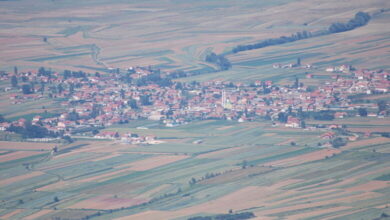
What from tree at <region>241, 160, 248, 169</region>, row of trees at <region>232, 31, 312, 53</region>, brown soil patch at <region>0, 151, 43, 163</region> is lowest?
tree at <region>241, 160, 248, 169</region>

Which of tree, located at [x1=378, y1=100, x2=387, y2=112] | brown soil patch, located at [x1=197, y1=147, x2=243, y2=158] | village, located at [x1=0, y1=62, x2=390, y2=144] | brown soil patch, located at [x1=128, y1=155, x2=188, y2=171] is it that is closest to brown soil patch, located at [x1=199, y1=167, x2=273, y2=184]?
brown soil patch, located at [x1=197, y1=147, x2=243, y2=158]

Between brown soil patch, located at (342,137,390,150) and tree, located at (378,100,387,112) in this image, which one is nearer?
brown soil patch, located at (342,137,390,150)

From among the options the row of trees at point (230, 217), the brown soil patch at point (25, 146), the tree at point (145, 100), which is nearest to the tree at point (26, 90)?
the tree at point (145, 100)

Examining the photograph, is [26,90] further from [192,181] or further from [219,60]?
[192,181]

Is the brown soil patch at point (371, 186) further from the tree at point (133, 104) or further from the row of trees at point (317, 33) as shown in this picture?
the row of trees at point (317, 33)

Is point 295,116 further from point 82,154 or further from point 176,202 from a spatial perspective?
point 176,202

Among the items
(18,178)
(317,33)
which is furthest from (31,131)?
(317,33)

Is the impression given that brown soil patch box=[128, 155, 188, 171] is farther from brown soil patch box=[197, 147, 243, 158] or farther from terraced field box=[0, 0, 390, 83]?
terraced field box=[0, 0, 390, 83]
